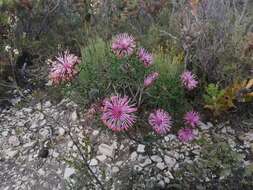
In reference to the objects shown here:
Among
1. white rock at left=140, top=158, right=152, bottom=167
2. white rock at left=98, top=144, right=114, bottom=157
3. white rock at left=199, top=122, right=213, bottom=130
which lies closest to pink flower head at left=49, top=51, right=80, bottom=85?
white rock at left=98, top=144, right=114, bottom=157

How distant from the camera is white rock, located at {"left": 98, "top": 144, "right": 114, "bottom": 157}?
130 inches

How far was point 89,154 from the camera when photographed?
3.18 m

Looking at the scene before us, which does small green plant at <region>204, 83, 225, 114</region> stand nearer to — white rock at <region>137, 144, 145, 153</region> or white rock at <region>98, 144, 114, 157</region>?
white rock at <region>137, 144, 145, 153</region>

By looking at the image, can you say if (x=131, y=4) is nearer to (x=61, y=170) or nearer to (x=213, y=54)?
(x=213, y=54)

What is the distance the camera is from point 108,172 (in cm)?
316

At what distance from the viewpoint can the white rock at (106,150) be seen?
3.29 m

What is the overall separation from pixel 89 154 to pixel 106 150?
0.17 meters

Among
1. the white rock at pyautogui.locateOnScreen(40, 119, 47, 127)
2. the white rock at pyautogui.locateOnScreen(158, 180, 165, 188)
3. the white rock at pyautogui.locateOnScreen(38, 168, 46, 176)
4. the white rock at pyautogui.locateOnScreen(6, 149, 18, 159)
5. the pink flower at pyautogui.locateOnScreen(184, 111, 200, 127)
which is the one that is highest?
the pink flower at pyautogui.locateOnScreen(184, 111, 200, 127)

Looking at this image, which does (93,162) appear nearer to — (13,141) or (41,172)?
(41,172)

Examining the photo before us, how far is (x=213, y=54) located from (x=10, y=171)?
69.8 inches

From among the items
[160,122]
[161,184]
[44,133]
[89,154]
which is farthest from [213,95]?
[44,133]

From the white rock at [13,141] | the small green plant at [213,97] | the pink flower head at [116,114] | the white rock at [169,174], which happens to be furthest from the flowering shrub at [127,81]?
the white rock at [13,141]

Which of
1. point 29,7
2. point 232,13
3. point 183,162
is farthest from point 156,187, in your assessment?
point 29,7

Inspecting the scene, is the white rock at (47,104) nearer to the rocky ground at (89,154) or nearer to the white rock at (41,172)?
the rocky ground at (89,154)
